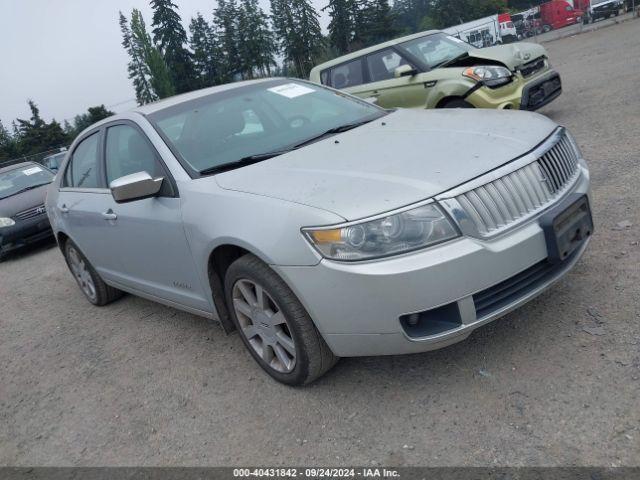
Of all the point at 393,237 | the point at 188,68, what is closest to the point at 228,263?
the point at 393,237

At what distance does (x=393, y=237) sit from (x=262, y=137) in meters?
1.45

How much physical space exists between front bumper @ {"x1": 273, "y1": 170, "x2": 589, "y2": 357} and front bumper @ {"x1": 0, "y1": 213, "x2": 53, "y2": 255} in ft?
25.0

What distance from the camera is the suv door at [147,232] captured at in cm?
332

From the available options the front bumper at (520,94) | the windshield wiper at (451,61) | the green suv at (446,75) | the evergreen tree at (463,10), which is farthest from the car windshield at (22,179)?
the evergreen tree at (463,10)

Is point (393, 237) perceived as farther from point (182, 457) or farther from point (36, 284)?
point (36, 284)

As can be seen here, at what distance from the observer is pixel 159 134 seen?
11.6 feet

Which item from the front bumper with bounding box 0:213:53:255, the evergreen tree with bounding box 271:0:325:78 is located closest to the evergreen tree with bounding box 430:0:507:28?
the evergreen tree with bounding box 271:0:325:78

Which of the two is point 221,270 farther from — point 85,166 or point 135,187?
point 85,166

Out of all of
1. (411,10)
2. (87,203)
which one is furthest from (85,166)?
(411,10)

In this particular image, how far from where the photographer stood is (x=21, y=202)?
9289mm

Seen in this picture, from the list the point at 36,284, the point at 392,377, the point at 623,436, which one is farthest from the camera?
the point at 36,284

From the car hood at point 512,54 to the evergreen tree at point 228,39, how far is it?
75.7 meters

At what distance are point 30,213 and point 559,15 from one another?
2075 inches

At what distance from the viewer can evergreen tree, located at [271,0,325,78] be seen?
77.4 metres
